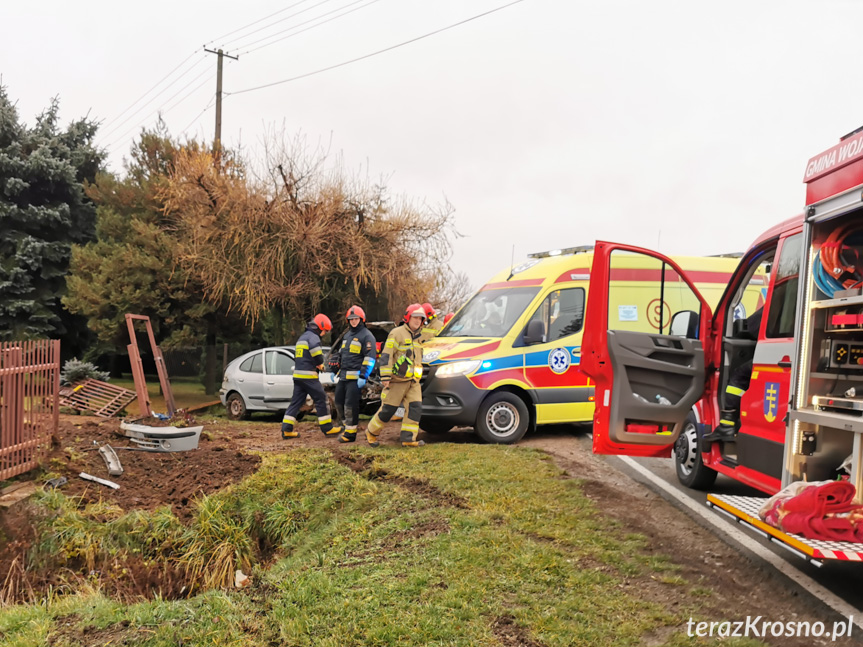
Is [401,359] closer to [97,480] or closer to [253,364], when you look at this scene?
[97,480]

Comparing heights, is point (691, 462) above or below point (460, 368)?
below

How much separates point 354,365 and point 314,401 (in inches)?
35.4

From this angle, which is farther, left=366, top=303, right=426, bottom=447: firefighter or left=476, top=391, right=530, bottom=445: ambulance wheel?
left=476, top=391, right=530, bottom=445: ambulance wheel

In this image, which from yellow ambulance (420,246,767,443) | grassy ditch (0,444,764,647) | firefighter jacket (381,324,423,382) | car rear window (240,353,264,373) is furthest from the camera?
car rear window (240,353,264,373)

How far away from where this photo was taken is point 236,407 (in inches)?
530

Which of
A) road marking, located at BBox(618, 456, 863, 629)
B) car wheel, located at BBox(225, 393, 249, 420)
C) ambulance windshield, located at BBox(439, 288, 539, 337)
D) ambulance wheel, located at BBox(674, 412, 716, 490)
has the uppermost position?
ambulance windshield, located at BBox(439, 288, 539, 337)

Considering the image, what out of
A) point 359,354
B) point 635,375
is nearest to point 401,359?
point 359,354

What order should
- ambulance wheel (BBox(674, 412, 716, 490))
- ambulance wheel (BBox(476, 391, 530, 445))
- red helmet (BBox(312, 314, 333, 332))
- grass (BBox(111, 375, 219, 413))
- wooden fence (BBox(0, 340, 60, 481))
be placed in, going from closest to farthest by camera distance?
ambulance wheel (BBox(674, 412, 716, 490)) < wooden fence (BBox(0, 340, 60, 481)) < ambulance wheel (BBox(476, 391, 530, 445)) < red helmet (BBox(312, 314, 333, 332)) < grass (BBox(111, 375, 219, 413))

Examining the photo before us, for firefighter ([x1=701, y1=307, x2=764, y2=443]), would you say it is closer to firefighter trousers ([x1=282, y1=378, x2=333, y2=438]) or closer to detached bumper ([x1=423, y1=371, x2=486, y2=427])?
detached bumper ([x1=423, y1=371, x2=486, y2=427])

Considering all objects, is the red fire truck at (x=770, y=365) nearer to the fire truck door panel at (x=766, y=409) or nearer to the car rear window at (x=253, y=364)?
the fire truck door panel at (x=766, y=409)

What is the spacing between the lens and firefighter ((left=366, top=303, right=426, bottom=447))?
28.5 ft

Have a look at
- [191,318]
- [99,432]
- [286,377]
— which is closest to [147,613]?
[99,432]

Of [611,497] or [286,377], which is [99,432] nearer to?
[286,377]

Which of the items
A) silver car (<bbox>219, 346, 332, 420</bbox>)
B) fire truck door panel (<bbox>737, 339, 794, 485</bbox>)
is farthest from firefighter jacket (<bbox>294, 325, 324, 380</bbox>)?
fire truck door panel (<bbox>737, 339, 794, 485</bbox>)
